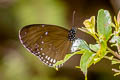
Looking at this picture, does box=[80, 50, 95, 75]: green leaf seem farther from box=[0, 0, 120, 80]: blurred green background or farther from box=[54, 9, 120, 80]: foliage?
box=[0, 0, 120, 80]: blurred green background

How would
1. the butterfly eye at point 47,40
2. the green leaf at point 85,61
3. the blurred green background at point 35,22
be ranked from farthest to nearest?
the blurred green background at point 35,22 → the butterfly eye at point 47,40 → the green leaf at point 85,61

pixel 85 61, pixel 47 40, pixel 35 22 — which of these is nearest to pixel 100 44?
pixel 85 61

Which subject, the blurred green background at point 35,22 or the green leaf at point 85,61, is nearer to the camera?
the green leaf at point 85,61

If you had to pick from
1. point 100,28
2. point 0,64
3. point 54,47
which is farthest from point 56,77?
point 100,28

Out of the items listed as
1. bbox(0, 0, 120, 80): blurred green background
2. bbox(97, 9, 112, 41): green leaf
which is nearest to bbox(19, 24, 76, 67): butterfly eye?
bbox(97, 9, 112, 41): green leaf

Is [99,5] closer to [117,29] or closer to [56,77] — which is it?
[56,77]

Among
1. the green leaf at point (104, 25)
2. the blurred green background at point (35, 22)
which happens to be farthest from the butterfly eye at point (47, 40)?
the blurred green background at point (35, 22)

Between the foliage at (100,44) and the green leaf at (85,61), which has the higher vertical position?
the foliage at (100,44)

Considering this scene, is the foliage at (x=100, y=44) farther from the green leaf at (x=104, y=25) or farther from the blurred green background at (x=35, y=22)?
the blurred green background at (x=35, y=22)
